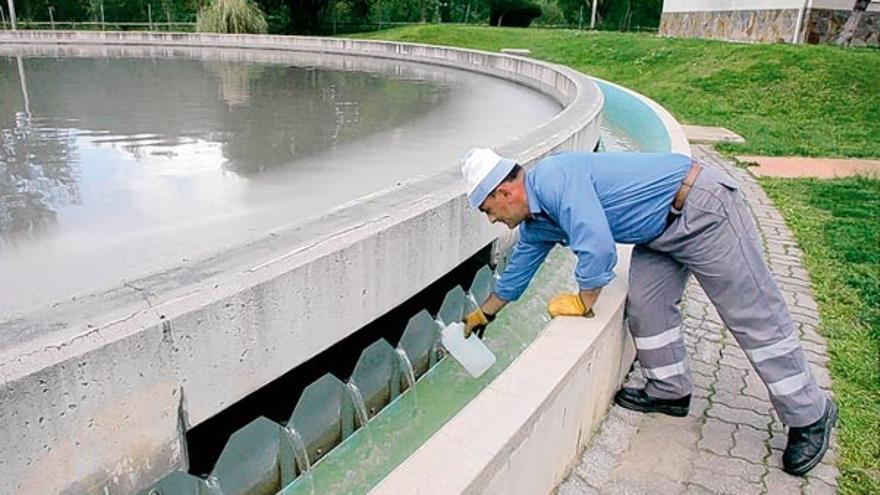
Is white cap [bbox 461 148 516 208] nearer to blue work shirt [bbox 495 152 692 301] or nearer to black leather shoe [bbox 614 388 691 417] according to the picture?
blue work shirt [bbox 495 152 692 301]

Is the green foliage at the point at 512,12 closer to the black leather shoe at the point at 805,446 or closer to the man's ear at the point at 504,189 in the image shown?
the man's ear at the point at 504,189

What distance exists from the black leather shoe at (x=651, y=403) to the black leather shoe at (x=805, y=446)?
1.40ft

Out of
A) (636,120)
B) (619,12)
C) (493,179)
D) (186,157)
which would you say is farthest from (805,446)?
(619,12)

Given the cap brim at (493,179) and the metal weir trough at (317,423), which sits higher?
the cap brim at (493,179)

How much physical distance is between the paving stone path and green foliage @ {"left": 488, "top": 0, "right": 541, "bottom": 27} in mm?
34772

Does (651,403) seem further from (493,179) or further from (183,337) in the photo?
(183,337)

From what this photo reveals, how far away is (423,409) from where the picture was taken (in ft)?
11.2

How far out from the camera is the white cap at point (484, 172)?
2535 millimetres

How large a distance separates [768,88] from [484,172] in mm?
11677

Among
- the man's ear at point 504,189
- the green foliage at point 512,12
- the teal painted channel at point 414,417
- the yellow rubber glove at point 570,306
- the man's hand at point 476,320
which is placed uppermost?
the green foliage at point 512,12

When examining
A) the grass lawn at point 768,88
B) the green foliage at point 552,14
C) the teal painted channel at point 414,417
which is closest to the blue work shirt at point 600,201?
the teal painted channel at point 414,417

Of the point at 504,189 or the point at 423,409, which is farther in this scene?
the point at 423,409

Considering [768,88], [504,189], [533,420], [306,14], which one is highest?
[306,14]

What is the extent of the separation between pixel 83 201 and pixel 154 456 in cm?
287
